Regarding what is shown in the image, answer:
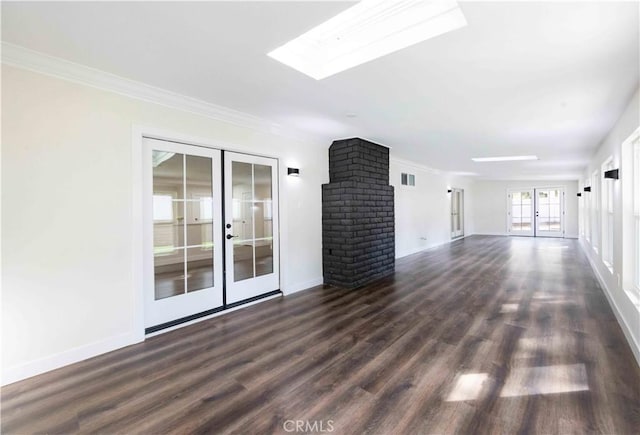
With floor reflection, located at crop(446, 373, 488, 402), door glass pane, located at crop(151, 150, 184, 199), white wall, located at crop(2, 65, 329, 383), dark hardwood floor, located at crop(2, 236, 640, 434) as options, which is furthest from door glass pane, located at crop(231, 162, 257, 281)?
floor reflection, located at crop(446, 373, 488, 402)

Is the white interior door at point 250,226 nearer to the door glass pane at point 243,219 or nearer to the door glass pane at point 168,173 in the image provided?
the door glass pane at point 243,219

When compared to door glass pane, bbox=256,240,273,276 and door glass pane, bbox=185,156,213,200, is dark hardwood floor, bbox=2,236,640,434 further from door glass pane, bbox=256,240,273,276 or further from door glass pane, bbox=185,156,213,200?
door glass pane, bbox=185,156,213,200

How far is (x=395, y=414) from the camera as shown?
192 cm

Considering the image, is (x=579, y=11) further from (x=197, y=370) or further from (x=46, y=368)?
(x=46, y=368)

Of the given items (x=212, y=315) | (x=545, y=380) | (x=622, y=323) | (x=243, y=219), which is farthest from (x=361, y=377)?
(x=622, y=323)

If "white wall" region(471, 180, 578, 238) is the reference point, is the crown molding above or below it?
above

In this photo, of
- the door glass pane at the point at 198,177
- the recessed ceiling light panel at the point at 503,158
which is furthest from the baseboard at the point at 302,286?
the recessed ceiling light panel at the point at 503,158

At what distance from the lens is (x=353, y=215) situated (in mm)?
4824

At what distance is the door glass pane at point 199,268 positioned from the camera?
3.46m

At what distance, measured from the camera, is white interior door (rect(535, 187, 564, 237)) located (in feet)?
38.4

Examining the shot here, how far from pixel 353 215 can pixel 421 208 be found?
15.1ft

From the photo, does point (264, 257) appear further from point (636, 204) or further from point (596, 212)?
point (596, 212)

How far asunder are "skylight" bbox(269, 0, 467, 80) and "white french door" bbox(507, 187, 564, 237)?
12.5 metres
